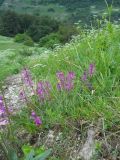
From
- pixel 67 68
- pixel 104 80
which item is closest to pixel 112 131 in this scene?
pixel 104 80

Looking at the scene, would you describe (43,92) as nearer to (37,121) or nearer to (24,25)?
(37,121)

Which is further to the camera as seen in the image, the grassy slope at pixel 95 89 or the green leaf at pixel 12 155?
the grassy slope at pixel 95 89

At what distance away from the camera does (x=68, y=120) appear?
347 centimetres

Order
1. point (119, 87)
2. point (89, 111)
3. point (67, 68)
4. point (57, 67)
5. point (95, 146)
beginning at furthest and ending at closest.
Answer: point (57, 67), point (67, 68), point (119, 87), point (89, 111), point (95, 146)

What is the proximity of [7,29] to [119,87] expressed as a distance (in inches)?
1838

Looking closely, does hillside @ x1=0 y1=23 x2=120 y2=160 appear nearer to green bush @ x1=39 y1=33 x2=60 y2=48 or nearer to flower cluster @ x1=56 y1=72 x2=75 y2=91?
flower cluster @ x1=56 y1=72 x2=75 y2=91

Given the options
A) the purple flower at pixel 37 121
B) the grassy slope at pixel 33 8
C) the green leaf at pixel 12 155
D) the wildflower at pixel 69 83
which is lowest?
the grassy slope at pixel 33 8

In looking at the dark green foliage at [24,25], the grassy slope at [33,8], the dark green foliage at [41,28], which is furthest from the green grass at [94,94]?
the grassy slope at [33,8]

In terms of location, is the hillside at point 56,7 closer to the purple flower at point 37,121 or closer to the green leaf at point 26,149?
the purple flower at point 37,121

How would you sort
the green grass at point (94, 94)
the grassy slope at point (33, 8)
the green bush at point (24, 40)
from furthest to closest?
the grassy slope at point (33, 8)
the green bush at point (24, 40)
the green grass at point (94, 94)

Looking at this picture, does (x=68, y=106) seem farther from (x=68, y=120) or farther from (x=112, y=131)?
(x=112, y=131)

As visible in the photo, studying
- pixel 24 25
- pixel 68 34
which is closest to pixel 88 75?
pixel 68 34

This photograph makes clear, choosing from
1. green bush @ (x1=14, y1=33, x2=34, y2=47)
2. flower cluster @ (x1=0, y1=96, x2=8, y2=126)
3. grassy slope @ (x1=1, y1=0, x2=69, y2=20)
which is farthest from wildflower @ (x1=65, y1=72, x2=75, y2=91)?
grassy slope @ (x1=1, y1=0, x2=69, y2=20)

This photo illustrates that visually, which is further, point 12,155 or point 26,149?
point 26,149
